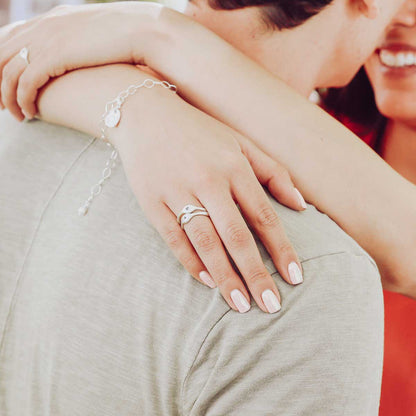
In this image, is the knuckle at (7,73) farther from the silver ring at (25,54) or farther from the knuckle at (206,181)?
the knuckle at (206,181)

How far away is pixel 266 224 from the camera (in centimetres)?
70

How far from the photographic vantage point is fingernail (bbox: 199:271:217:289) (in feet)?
2.28

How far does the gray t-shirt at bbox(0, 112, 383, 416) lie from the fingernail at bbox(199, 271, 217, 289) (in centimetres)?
1

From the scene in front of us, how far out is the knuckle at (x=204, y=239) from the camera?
0.70 m

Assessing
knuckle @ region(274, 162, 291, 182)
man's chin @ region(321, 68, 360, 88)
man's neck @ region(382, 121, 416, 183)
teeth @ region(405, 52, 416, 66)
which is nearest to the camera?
knuckle @ region(274, 162, 291, 182)

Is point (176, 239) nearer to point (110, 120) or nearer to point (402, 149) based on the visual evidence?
point (110, 120)

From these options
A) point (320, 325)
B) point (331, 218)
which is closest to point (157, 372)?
point (320, 325)

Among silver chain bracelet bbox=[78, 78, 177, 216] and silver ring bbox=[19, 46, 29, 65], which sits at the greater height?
silver ring bbox=[19, 46, 29, 65]

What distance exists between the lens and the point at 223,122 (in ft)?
2.76

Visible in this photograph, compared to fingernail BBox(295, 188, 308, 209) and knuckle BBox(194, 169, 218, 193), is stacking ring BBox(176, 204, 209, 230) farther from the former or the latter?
fingernail BBox(295, 188, 308, 209)

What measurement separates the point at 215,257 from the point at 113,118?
0.26 m

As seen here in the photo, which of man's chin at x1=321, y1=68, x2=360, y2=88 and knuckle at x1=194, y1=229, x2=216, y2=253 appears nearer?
knuckle at x1=194, y1=229, x2=216, y2=253

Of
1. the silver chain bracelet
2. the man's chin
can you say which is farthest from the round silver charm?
the man's chin

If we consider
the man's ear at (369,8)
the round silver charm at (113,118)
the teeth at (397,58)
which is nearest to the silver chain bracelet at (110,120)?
the round silver charm at (113,118)
